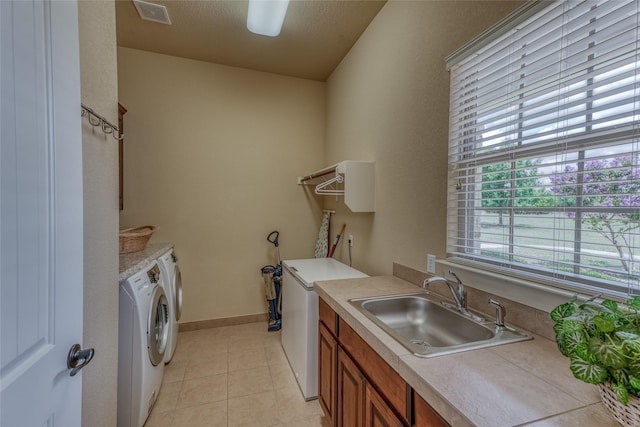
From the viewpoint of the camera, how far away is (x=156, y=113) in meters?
2.97

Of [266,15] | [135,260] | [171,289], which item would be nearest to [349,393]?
[135,260]

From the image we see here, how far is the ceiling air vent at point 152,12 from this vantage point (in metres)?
2.18

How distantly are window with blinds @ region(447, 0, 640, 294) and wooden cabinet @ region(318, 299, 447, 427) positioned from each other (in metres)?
0.72

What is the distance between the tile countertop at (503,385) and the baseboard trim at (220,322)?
2532 mm

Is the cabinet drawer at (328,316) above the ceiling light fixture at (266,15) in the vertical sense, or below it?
below

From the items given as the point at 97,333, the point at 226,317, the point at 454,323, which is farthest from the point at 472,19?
the point at 226,317

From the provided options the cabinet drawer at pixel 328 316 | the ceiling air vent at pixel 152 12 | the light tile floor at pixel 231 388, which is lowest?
the light tile floor at pixel 231 388

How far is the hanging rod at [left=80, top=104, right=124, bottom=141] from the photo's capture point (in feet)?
3.72

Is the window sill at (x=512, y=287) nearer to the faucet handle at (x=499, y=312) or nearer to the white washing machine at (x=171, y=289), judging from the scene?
the faucet handle at (x=499, y=312)

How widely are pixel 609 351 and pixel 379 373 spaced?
729 millimetres

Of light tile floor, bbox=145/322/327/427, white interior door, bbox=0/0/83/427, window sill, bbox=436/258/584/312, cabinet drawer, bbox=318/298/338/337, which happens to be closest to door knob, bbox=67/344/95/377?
white interior door, bbox=0/0/83/427

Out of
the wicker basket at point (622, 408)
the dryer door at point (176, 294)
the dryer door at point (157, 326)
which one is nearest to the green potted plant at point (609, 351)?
the wicker basket at point (622, 408)

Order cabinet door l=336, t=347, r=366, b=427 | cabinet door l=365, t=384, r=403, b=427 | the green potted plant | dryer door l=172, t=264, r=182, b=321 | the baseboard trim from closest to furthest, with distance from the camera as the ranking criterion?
the green potted plant → cabinet door l=365, t=384, r=403, b=427 → cabinet door l=336, t=347, r=366, b=427 → dryer door l=172, t=264, r=182, b=321 → the baseboard trim

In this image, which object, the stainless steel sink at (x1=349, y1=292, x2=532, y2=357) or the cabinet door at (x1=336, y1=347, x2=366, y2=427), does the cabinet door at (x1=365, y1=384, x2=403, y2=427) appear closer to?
the cabinet door at (x1=336, y1=347, x2=366, y2=427)
